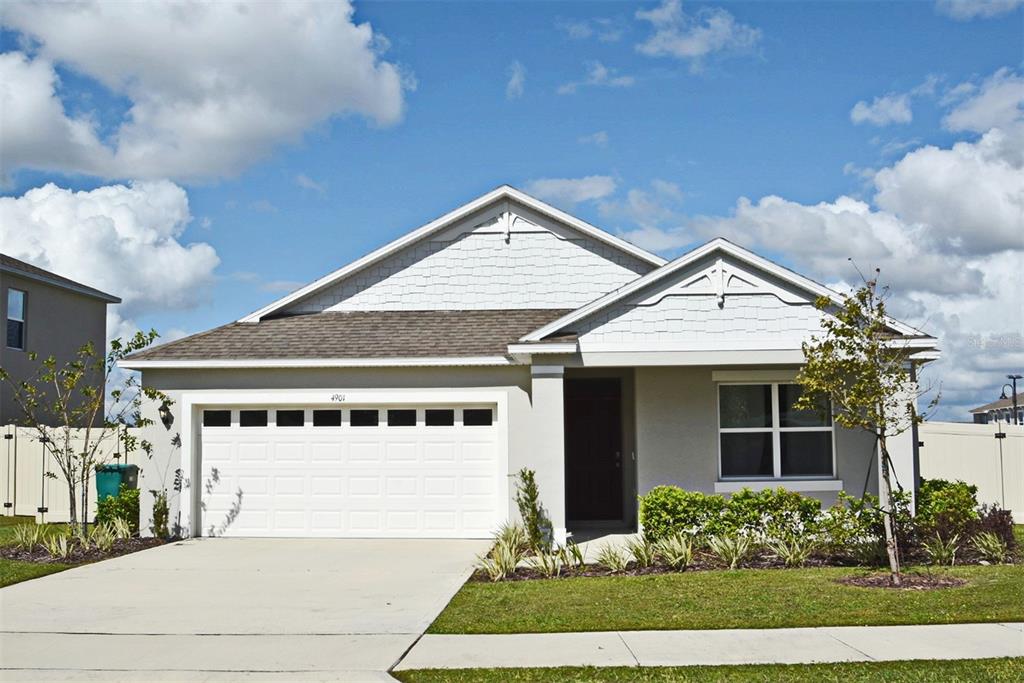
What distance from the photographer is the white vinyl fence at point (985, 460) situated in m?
19.2

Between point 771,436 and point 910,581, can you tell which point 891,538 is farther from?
point 771,436

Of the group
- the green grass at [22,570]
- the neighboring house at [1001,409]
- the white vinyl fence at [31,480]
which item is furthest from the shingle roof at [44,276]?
the neighboring house at [1001,409]

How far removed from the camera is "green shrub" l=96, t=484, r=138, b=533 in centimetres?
1697

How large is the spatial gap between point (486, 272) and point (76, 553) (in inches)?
357

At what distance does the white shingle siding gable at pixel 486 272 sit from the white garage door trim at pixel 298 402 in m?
3.07

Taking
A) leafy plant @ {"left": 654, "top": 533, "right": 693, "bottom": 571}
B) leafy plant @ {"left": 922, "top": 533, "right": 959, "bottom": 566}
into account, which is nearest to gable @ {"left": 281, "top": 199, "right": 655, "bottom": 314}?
leafy plant @ {"left": 654, "top": 533, "right": 693, "bottom": 571}

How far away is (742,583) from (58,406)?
11.3 metres

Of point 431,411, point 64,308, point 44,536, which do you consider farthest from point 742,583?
point 64,308

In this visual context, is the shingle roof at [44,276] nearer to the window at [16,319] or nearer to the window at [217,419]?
the window at [16,319]

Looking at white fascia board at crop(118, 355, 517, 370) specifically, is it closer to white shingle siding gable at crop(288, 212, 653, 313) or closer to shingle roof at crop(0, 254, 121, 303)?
white shingle siding gable at crop(288, 212, 653, 313)

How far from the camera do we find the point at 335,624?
1006 cm

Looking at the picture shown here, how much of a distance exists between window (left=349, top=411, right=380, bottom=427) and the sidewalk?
8.15 m

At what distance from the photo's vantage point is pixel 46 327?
27656 millimetres

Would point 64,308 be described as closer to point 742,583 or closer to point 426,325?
point 426,325
